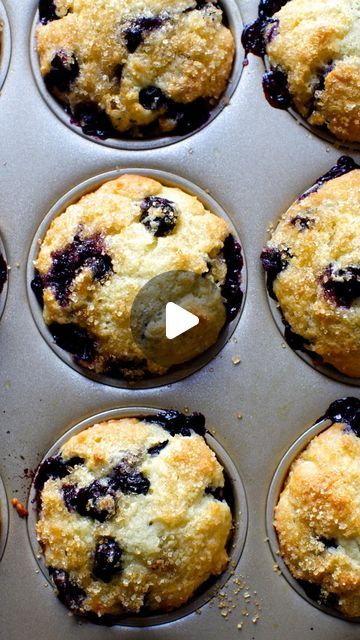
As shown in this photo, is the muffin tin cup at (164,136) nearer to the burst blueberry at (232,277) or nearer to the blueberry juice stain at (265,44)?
the blueberry juice stain at (265,44)

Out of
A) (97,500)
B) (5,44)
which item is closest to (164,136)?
(5,44)

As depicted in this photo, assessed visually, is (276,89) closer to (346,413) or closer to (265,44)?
(265,44)

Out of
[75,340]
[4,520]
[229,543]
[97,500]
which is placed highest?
[75,340]

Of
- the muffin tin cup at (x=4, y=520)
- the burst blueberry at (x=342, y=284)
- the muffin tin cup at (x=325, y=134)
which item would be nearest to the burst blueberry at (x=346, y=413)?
the burst blueberry at (x=342, y=284)

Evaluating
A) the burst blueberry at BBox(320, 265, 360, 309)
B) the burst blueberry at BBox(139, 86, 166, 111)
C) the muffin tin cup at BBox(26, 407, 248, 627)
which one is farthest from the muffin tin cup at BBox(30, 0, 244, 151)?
the muffin tin cup at BBox(26, 407, 248, 627)

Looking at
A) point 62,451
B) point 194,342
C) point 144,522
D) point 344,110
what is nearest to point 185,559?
point 144,522

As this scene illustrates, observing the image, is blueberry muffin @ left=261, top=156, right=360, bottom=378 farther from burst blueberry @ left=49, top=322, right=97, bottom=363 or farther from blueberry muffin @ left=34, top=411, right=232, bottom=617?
burst blueberry @ left=49, top=322, right=97, bottom=363

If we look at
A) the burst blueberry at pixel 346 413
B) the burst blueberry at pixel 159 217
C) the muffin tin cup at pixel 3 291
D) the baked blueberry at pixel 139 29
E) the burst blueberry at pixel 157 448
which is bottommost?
the burst blueberry at pixel 346 413
